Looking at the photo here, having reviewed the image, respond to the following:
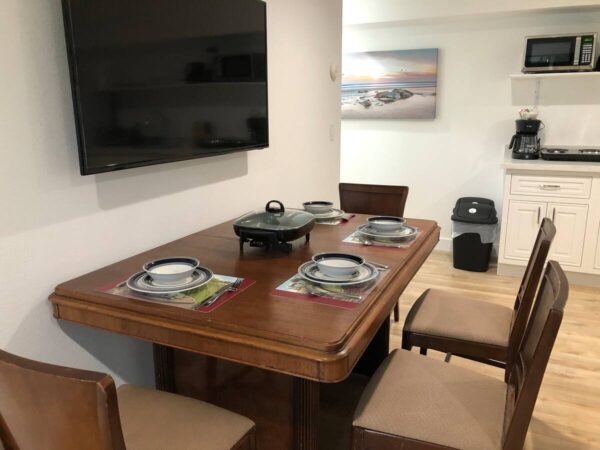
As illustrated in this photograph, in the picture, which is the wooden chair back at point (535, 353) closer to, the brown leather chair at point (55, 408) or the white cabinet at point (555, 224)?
the brown leather chair at point (55, 408)

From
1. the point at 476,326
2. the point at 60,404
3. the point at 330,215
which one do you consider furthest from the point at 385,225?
the point at 60,404

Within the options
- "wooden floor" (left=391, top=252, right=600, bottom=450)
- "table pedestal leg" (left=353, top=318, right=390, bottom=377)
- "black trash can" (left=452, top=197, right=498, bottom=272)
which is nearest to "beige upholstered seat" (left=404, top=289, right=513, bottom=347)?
"table pedestal leg" (left=353, top=318, right=390, bottom=377)

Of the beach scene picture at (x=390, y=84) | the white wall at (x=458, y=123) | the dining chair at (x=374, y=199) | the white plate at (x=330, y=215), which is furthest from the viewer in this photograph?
the beach scene picture at (x=390, y=84)

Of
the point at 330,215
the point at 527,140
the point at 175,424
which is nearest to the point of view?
the point at 175,424

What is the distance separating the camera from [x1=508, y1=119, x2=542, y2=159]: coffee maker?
12.9ft

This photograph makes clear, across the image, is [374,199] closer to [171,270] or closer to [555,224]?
[171,270]

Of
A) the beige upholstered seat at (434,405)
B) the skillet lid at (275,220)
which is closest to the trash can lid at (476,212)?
the skillet lid at (275,220)

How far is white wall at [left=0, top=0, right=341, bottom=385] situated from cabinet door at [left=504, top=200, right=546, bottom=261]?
243 cm

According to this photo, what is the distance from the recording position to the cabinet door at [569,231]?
3660 mm

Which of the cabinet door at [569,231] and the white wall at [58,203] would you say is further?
the cabinet door at [569,231]

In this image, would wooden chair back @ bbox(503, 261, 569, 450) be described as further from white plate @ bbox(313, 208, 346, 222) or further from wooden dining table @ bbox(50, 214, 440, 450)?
white plate @ bbox(313, 208, 346, 222)

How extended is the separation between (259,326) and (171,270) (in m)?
0.41

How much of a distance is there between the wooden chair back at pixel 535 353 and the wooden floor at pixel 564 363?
925 mm

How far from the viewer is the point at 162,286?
1377mm
